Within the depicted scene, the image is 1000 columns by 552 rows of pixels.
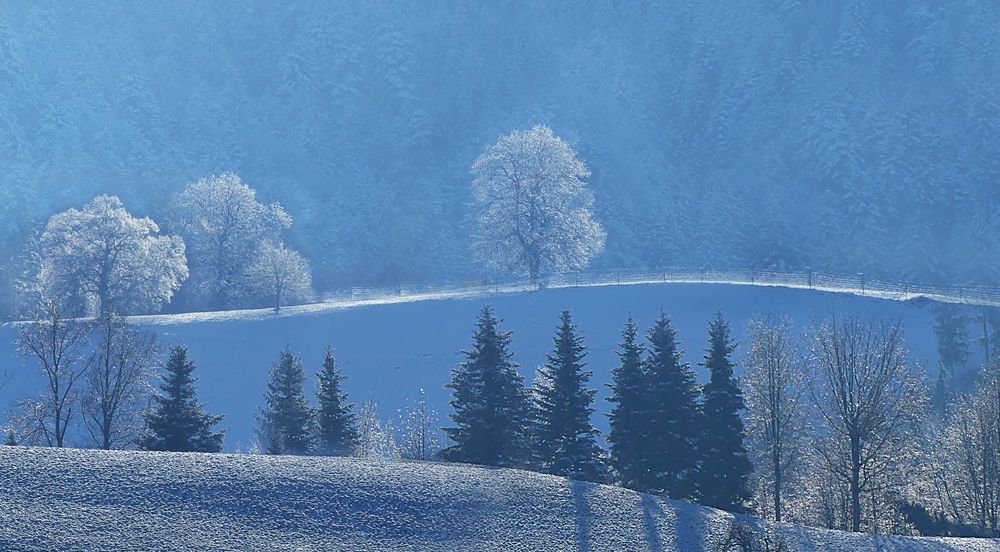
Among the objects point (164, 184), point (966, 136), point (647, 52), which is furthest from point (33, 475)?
point (647, 52)

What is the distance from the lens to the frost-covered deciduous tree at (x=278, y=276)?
222ft

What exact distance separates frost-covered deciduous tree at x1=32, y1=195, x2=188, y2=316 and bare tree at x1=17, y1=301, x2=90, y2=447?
8408 mm

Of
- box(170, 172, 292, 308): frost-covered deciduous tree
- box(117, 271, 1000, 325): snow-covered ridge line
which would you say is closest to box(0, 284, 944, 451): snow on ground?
box(117, 271, 1000, 325): snow-covered ridge line

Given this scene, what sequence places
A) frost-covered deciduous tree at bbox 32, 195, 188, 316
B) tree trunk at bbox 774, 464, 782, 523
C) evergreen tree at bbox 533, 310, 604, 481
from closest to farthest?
evergreen tree at bbox 533, 310, 604, 481 → tree trunk at bbox 774, 464, 782, 523 → frost-covered deciduous tree at bbox 32, 195, 188, 316

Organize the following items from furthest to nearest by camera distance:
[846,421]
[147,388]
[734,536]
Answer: [147,388] → [846,421] → [734,536]

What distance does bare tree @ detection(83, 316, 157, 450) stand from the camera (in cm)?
4144

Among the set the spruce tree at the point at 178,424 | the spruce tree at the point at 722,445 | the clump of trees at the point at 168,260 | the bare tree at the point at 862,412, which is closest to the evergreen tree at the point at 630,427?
the spruce tree at the point at 722,445

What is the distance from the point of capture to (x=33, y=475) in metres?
30.5

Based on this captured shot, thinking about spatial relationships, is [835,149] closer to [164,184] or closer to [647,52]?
[647,52]

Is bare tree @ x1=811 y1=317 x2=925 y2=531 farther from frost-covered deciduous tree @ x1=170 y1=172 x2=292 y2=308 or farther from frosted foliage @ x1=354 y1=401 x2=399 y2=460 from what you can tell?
frost-covered deciduous tree @ x1=170 y1=172 x2=292 y2=308

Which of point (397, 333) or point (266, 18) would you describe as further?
point (266, 18)

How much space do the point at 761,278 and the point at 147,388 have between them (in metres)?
40.4

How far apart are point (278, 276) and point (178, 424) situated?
28.9m

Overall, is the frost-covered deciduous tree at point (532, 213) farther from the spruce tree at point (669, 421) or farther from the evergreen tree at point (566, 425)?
the spruce tree at point (669, 421)
